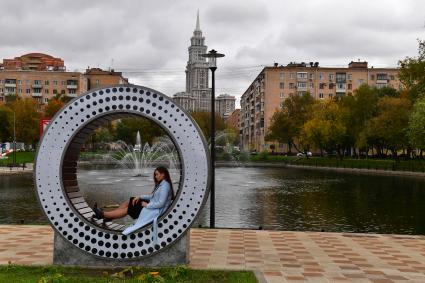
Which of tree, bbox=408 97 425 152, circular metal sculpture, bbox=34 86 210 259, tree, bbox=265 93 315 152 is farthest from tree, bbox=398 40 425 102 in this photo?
circular metal sculpture, bbox=34 86 210 259

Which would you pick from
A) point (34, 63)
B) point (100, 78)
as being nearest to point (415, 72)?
point (100, 78)

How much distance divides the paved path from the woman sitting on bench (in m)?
1.22

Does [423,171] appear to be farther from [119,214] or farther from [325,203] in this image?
[119,214]

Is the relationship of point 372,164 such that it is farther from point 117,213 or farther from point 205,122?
point 117,213

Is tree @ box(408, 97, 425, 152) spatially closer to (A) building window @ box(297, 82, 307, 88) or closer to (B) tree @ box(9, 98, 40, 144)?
(B) tree @ box(9, 98, 40, 144)

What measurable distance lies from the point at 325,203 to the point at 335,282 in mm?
16330

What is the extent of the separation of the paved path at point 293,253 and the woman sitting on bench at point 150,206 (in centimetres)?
122

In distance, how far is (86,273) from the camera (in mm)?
8727

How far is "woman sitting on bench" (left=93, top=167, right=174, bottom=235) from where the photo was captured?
371 inches

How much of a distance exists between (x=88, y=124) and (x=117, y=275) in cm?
296

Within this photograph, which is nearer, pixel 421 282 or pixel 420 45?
pixel 421 282

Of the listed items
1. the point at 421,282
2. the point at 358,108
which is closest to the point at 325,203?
the point at 421,282

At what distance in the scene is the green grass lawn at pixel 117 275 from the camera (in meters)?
7.90

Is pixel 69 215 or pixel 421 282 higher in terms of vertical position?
pixel 69 215
